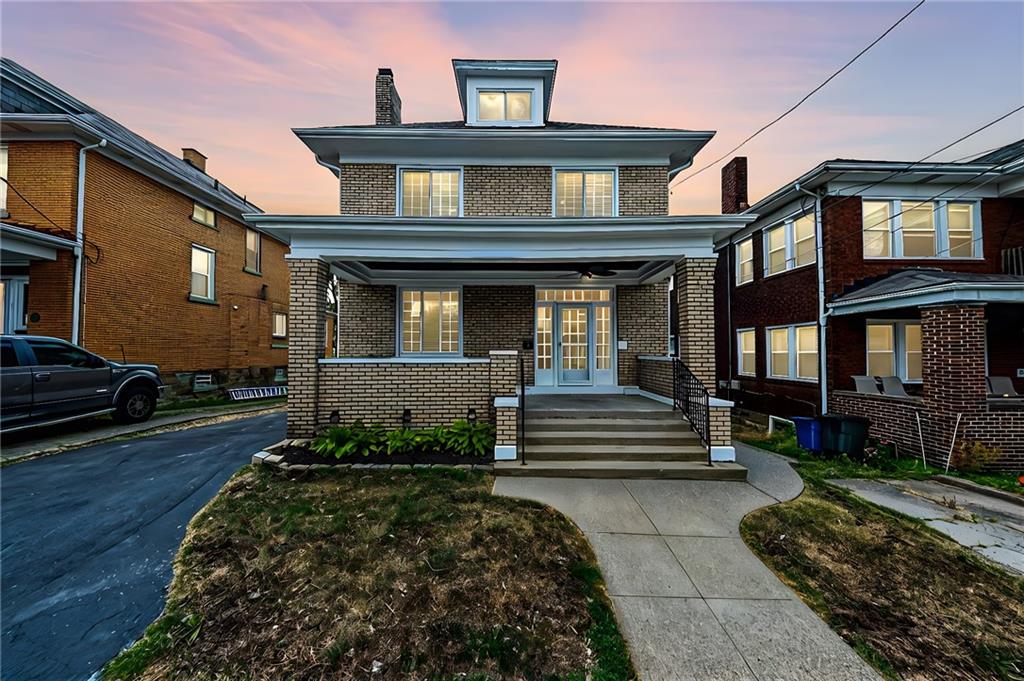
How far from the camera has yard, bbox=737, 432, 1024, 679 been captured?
8.47ft

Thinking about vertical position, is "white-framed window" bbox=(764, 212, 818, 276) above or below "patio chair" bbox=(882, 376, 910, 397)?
above

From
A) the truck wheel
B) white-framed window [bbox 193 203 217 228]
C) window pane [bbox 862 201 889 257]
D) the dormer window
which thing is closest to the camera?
the truck wheel

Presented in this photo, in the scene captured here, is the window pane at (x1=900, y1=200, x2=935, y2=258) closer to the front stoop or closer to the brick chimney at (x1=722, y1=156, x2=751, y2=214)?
the brick chimney at (x1=722, y1=156, x2=751, y2=214)

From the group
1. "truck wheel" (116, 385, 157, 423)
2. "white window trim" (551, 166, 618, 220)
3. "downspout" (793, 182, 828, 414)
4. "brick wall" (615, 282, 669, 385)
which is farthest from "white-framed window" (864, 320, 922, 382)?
"truck wheel" (116, 385, 157, 423)

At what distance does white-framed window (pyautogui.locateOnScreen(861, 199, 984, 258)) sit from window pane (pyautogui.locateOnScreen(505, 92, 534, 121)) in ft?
31.4

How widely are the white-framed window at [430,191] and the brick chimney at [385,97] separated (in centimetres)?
241

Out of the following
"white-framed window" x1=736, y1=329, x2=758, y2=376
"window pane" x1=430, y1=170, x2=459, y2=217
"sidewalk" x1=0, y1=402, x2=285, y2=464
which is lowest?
"sidewalk" x1=0, y1=402, x2=285, y2=464

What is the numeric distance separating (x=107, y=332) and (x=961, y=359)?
20027mm

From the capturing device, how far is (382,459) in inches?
240

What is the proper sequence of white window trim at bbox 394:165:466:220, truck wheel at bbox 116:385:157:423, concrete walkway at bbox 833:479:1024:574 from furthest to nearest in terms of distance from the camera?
white window trim at bbox 394:165:466:220 < truck wheel at bbox 116:385:157:423 < concrete walkway at bbox 833:479:1024:574

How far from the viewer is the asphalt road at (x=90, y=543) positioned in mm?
2666

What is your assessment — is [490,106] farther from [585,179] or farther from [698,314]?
[698,314]

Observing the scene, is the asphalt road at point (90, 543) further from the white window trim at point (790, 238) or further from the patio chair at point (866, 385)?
the white window trim at point (790, 238)

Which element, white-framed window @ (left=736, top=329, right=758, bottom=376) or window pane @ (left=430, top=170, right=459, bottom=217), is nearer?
window pane @ (left=430, top=170, right=459, bottom=217)
